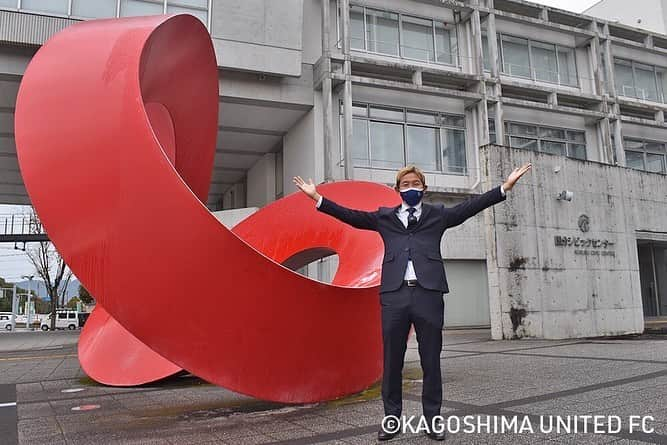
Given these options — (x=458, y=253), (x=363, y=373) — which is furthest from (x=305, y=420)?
(x=458, y=253)

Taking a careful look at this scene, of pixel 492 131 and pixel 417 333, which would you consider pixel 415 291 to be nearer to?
pixel 417 333

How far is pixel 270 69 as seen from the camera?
1762cm

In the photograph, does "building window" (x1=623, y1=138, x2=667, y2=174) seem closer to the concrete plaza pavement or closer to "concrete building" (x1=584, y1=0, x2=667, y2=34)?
"concrete building" (x1=584, y1=0, x2=667, y2=34)

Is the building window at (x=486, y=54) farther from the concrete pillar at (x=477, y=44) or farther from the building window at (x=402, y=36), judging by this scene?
the building window at (x=402, y=36)

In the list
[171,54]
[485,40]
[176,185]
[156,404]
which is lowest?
[156,404]

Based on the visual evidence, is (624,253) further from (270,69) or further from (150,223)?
(150,223)

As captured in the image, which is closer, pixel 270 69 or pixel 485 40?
pixel 270 69

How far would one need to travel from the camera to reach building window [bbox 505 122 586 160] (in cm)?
2289

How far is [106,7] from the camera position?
16.8m

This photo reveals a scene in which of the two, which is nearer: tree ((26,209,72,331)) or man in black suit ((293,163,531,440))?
man in black suit ((293,163,531,440))

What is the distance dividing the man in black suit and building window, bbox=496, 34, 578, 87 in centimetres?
2043

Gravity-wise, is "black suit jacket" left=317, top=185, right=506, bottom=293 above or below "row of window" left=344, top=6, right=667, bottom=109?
below

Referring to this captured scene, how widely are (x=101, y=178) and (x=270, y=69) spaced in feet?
47.6

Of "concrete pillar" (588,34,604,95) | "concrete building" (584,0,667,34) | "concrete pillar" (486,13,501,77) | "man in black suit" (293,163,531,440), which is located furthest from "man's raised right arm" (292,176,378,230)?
"concrete building" (584,0,667,34)
